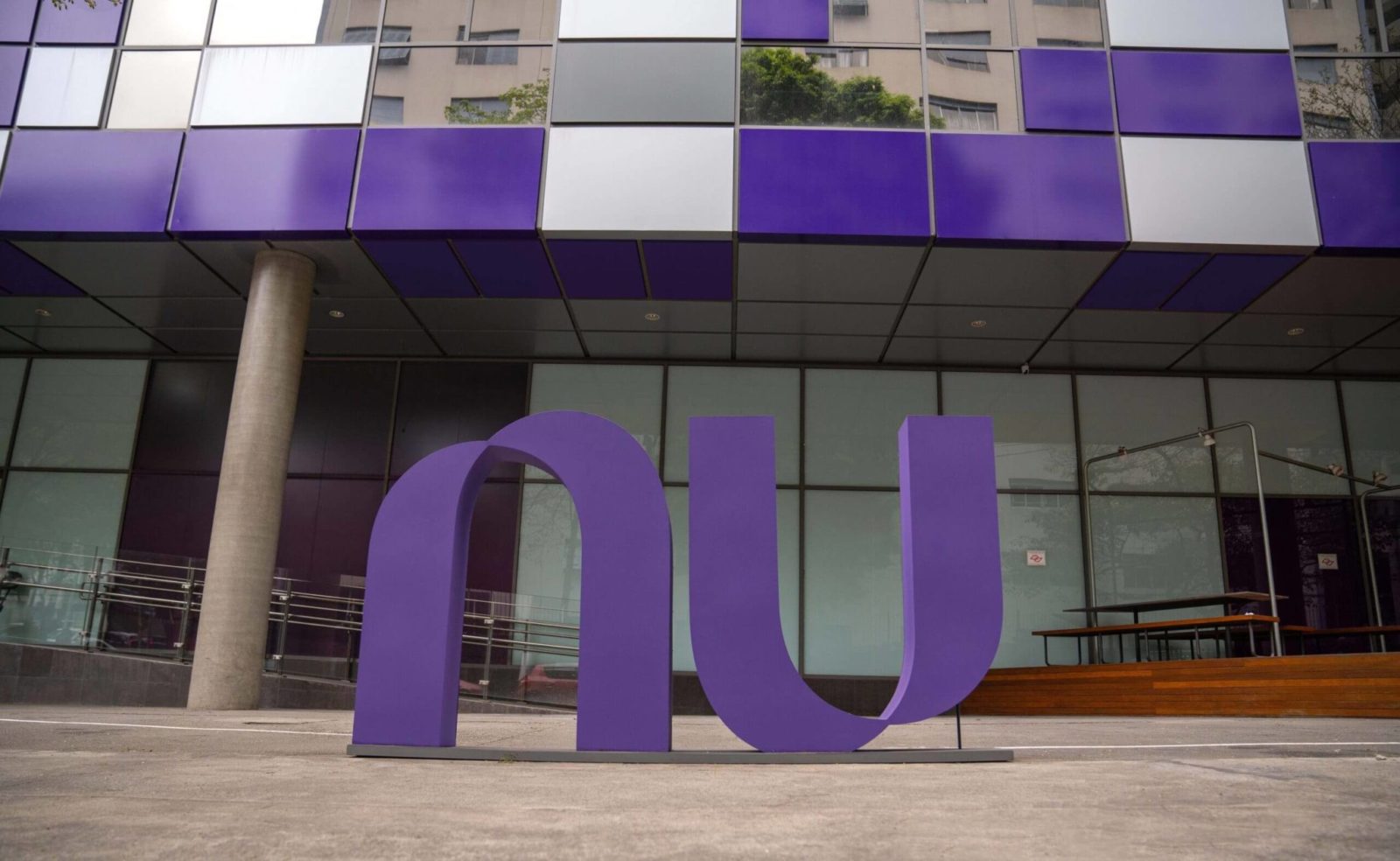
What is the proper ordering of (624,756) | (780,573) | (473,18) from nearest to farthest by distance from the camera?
(624,756)
(473,18)
(780,573)

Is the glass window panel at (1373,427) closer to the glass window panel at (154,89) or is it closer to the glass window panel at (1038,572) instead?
the glass window panel at (1038,572)

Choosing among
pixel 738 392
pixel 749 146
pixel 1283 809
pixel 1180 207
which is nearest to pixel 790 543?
pixel 738 392

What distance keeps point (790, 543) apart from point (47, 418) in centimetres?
1064

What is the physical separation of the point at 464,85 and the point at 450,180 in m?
1.26

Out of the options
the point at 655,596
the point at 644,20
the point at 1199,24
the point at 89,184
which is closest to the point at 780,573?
the point at 644,20

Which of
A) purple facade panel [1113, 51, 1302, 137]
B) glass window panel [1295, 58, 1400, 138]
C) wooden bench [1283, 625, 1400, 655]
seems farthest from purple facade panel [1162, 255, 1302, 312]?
wooden bench [1283, 625, 1400, 655]

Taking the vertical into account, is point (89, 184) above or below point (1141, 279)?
→ above

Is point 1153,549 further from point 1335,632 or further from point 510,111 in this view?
point 510,111

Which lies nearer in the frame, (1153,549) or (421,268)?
(421,268)

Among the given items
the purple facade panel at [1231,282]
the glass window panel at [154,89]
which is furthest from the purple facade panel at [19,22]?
the purple facade panel at [1231,282]

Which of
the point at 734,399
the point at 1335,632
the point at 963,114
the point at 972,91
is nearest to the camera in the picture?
the point at 963,114

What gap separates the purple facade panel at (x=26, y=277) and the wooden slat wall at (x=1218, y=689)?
40.3ft

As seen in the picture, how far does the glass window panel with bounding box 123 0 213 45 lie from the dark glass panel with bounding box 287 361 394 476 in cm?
451

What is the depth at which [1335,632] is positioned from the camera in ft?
36.8
